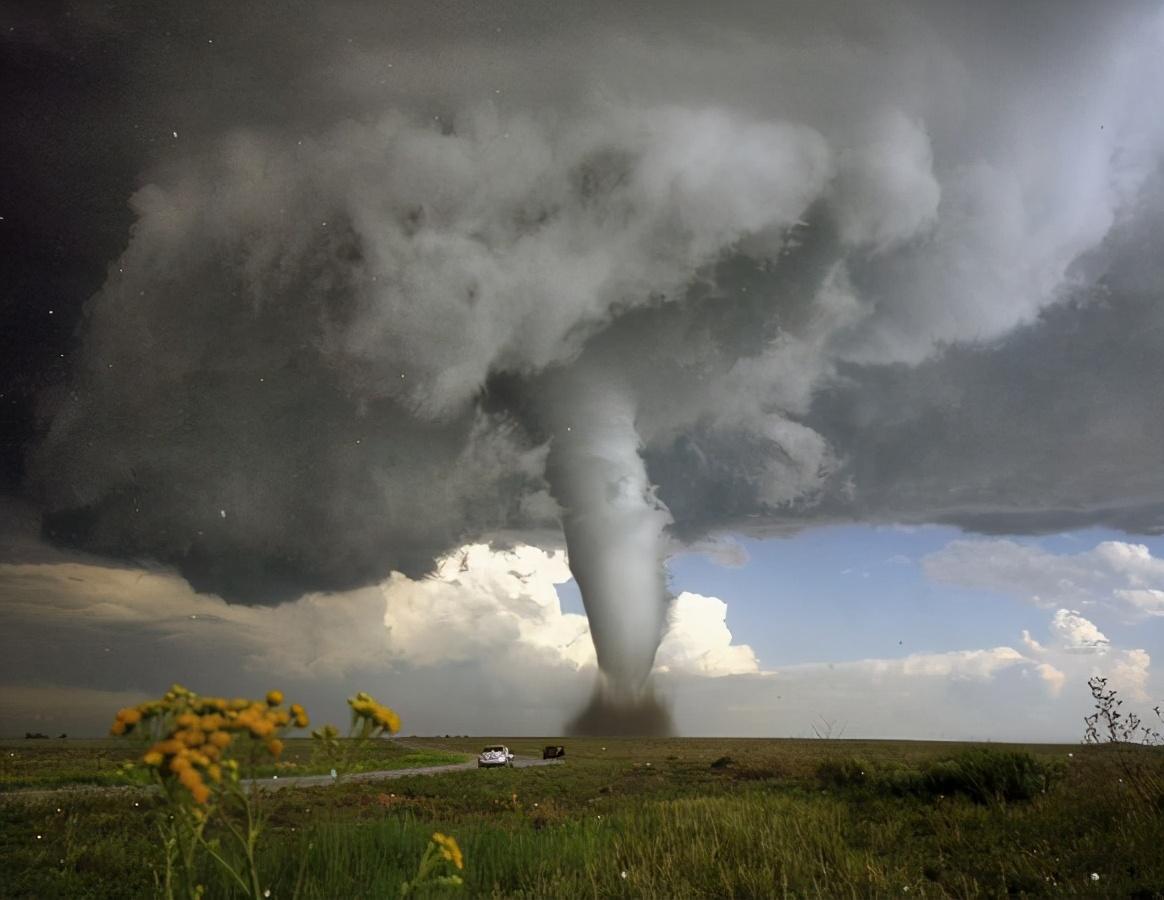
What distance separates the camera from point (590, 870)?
9008mm

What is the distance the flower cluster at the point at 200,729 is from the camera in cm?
346

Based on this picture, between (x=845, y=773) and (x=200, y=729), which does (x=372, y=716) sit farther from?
(x=845, y=773)

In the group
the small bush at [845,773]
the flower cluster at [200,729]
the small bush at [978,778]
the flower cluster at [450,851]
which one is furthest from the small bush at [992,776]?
the flower cluster at [200,729]

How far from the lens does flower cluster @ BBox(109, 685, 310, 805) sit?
3.46 meters

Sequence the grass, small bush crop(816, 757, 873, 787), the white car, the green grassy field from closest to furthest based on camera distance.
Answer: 1. the grass
2. the green grassy field
3. small bush crop(816, 757, 873, 787)
4. the white car

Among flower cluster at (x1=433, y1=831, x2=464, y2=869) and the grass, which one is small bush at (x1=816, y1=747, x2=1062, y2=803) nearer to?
the grass

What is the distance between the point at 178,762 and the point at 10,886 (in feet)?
36.1

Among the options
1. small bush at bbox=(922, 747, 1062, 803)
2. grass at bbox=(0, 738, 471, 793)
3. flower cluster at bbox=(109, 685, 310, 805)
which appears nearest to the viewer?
flower cluster at bbox=(109, 685, 310, 805)

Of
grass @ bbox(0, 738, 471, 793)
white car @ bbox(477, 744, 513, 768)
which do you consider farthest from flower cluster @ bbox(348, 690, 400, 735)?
white car @ bbox(477, 744, 513, 768)

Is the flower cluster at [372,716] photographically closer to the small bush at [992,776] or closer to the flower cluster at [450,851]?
the flower cluster at [450,851]

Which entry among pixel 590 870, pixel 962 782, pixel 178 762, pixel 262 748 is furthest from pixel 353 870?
pixel 962 782

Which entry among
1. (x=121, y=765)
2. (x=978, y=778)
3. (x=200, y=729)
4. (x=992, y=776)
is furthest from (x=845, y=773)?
(x=200, y=729)

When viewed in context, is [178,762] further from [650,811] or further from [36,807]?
[36,807]

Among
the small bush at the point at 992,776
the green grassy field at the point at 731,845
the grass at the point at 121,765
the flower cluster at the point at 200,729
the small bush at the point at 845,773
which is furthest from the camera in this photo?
the small bush at the point at 845,773
